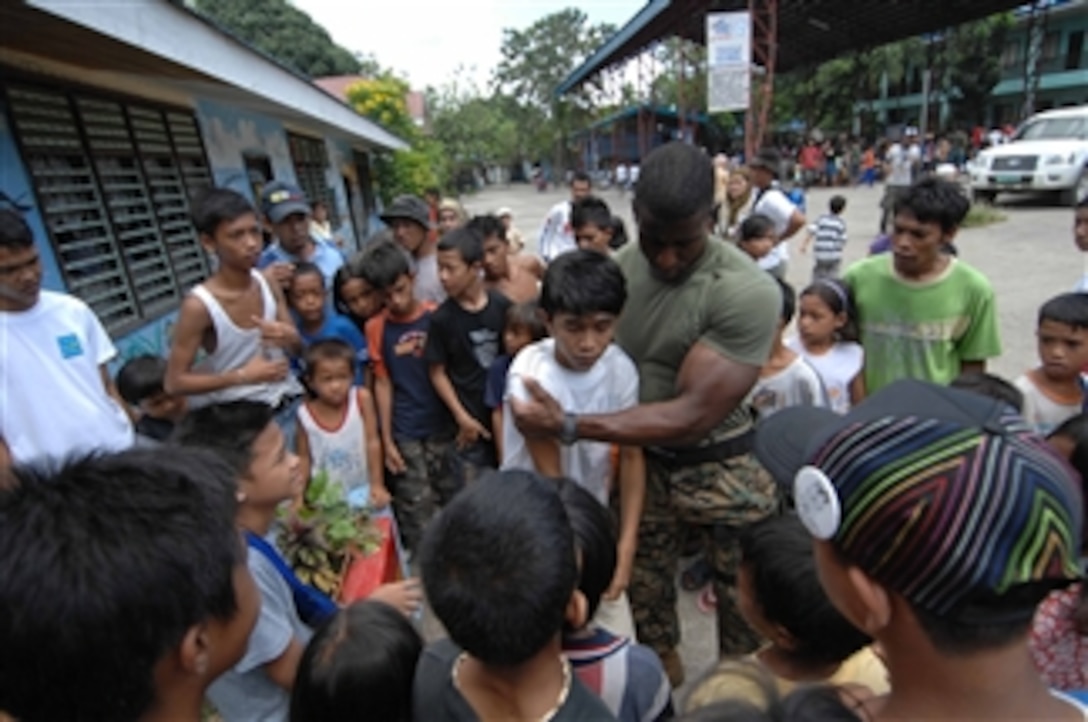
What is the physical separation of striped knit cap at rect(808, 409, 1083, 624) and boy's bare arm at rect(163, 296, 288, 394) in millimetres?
2352

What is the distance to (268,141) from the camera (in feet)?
28.1

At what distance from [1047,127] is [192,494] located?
1871 cm

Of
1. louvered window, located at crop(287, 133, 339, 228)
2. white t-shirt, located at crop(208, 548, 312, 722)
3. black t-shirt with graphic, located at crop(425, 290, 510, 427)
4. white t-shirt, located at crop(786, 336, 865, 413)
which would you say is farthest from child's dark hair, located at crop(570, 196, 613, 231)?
louvered window, located at crop(287, 133, 339, 228)

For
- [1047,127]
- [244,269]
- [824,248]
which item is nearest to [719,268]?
[244,269]

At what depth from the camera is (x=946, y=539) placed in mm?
705

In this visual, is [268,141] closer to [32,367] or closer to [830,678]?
[32,367]

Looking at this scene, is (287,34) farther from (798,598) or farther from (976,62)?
(798,598)

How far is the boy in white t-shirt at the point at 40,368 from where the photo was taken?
2.31 meters

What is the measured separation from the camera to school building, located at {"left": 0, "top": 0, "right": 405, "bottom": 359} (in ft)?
10.3

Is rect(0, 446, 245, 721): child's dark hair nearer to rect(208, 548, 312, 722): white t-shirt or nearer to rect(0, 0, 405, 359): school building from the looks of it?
rect(208, 548, 312, 722): white t-shirt

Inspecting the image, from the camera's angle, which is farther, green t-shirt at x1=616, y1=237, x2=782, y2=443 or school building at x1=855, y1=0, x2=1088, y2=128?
school building at x1=855, y1=0, x2=1088, y2=128

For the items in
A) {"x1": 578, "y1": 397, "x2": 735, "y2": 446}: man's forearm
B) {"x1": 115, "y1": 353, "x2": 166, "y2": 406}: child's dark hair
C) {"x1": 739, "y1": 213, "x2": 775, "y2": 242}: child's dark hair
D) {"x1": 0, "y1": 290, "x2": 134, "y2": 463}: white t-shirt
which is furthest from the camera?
{"x1": 739, "y1": 213, "x2": 775, "y2": 242}: child's dark hair

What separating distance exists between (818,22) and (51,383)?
1939 cm

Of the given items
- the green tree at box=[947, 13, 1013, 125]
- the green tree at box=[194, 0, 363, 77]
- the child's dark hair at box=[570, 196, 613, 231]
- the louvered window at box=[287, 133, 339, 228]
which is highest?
the green tree at box=[194, 0, 363, 77]
